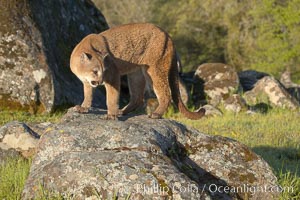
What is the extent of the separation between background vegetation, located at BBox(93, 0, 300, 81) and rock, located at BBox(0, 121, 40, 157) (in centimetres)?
2376

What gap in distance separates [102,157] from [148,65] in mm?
3921

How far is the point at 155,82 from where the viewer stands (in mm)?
9172

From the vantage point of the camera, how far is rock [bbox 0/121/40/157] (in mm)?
7922

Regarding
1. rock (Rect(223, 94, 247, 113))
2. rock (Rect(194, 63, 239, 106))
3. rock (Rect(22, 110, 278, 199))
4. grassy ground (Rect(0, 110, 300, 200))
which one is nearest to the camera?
rock (Rect(22, 110, 278, 199))

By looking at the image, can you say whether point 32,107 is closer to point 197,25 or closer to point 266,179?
point 266,179

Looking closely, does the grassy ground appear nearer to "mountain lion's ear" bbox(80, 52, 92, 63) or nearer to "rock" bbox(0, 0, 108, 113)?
"rock" bbox(0, 0, 108, 113)

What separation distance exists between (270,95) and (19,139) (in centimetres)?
1110

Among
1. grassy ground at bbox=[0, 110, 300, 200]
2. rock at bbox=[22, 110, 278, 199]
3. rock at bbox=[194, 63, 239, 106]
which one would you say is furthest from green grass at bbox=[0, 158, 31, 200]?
rock at bbox=[194, 63, 239, 106]

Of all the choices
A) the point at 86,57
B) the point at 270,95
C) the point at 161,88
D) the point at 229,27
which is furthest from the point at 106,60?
the point at 229,27

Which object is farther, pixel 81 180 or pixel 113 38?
pixel 113 38

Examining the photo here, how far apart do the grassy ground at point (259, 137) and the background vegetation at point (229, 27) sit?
1472 centimetres

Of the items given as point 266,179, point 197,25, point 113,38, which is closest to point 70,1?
point 113,38

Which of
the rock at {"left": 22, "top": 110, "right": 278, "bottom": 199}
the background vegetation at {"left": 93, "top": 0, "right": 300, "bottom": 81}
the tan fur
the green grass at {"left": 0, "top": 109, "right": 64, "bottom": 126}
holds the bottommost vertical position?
the green grass at {"left": 0, "top": 109, "right": 64, "bottom": 126}

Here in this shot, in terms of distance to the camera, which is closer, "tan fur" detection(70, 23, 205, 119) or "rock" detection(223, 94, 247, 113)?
"tan fur" detection(70, 23, 205, 119)
